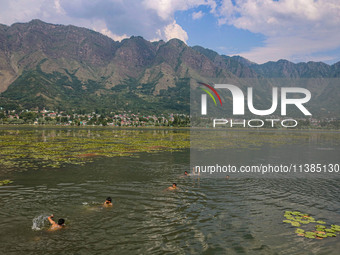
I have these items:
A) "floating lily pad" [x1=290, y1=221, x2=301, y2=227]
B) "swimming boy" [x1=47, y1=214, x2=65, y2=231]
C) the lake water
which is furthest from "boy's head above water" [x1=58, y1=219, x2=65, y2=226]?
"floating lily pad" [x1=290, y1=221, x2=301, y2=227]

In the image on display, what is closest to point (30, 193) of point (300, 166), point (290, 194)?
point (290, 194)

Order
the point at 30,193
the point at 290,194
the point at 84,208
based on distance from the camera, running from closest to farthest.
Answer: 1. the point at 84,208
2. the point at 30,193
3. the point at 290,194

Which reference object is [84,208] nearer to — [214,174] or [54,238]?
[54,238]

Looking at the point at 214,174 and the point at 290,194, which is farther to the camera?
the point at 214,174

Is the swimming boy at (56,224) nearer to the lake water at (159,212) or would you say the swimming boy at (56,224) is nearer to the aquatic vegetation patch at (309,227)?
the lake water at (159,212)

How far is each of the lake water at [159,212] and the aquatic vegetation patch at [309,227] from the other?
0.54 metres

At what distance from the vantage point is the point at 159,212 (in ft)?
68.8

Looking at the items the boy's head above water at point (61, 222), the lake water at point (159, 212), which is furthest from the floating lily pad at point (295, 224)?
the boy's head above water at point (61, 222)

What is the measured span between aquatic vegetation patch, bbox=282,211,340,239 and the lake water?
540 millimetres

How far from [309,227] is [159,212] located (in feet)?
37.7

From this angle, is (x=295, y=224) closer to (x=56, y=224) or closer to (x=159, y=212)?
(x=159, y=212)

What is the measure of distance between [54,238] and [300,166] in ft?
145

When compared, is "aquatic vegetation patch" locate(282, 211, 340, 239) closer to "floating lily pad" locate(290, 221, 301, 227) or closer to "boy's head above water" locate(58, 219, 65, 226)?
"floating lily pad" locate(290, 221, 301, 227)

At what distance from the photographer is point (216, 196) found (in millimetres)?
25969
